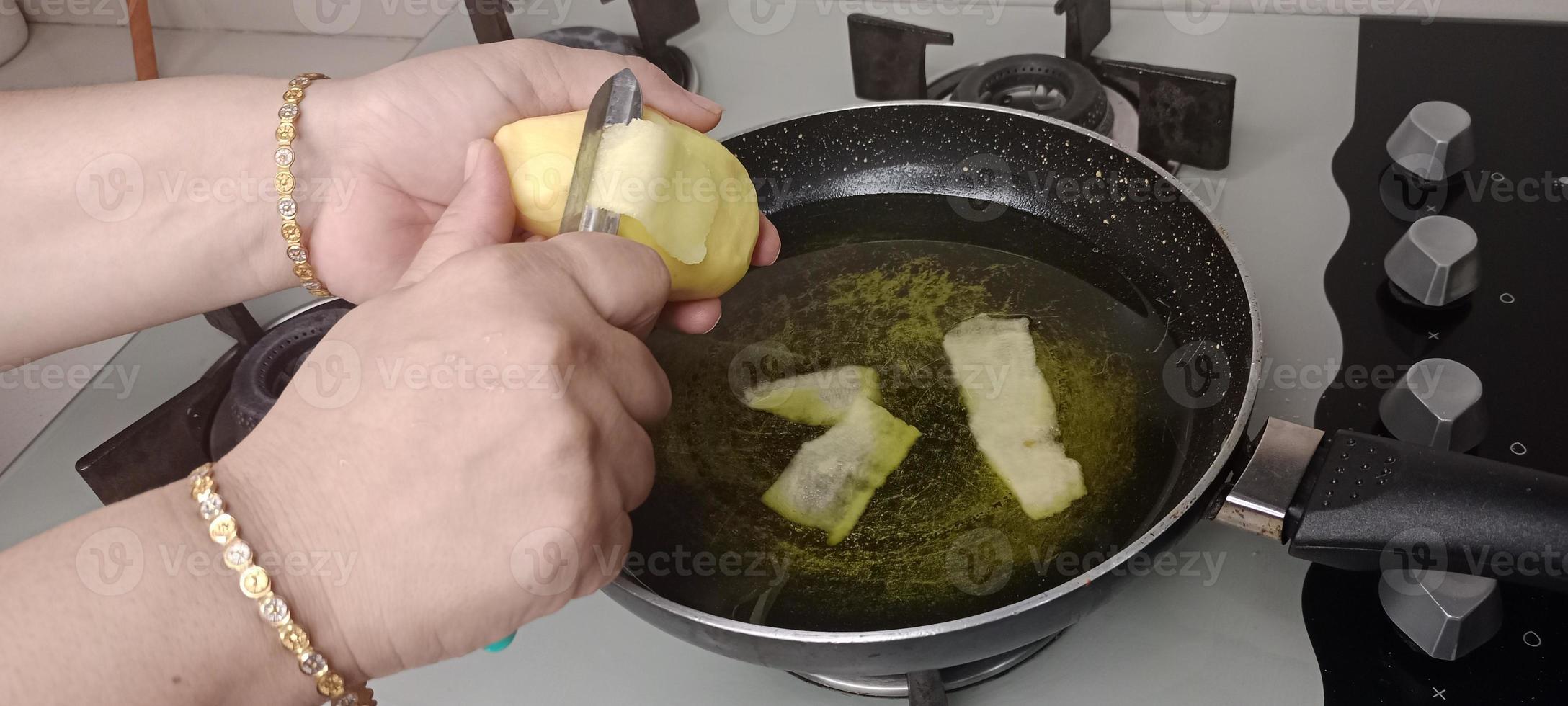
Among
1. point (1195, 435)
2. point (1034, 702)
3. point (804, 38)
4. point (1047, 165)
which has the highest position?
point (804, 38)

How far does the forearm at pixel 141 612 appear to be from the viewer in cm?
52

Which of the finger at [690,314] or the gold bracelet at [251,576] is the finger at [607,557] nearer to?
the gold bracelet at [251,576]

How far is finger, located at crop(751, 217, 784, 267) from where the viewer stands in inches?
37.6

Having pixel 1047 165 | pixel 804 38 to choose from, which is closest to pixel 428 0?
pixel 804 38

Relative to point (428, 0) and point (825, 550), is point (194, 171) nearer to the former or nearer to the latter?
point (825, 550)

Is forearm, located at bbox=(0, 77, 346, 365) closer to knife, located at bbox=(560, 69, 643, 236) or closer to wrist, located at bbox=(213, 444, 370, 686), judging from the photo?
knife, located at bbox=(560, 69, 643, 236)

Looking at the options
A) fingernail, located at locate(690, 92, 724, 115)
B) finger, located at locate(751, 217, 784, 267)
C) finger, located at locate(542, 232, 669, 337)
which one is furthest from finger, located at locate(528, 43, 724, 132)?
finger, located at locate(542, 232, 669, 337)

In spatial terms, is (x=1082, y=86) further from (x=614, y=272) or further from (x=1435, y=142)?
(x=614, y=272)

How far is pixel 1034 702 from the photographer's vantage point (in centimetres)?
→ 76

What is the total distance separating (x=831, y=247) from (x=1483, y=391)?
24.4 inches

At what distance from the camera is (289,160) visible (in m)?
0.84

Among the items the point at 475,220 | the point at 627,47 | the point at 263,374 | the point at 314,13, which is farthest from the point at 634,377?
→ the point at 314,13

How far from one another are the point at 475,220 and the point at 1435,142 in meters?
0.89

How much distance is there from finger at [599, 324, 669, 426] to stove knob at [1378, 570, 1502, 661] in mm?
532
